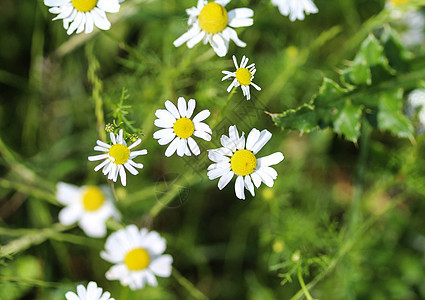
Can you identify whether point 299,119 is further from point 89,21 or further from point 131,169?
point 89,21

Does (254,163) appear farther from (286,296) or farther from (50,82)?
(50,82)

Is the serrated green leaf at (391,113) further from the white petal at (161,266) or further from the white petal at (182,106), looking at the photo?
the white petal at (161,266)

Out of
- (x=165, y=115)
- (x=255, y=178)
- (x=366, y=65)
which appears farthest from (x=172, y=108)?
(x=366, y=65)

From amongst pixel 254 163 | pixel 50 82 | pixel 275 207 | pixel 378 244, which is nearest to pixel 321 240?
pixel 275 207

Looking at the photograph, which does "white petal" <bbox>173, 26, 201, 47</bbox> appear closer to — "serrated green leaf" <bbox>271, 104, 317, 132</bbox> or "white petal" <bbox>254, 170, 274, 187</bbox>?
"serrated green leaf" <bbox>271, 104, 317, 132</bbox>

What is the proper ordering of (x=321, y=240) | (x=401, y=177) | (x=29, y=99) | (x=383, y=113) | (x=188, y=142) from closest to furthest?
(x=188, y=142)
(x=383, y=113)
(x=321, y=240)
(x=401, y=177)
(x=29, y=99)

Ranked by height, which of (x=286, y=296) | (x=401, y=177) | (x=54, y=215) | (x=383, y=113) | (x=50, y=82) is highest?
(x=50, y=82)

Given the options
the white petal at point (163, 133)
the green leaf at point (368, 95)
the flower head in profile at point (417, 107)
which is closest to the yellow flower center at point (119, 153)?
the white petal at point (163, 133)
